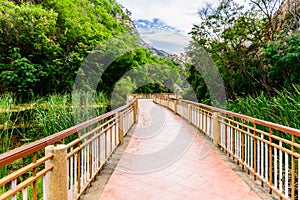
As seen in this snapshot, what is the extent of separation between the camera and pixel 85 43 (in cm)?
1507

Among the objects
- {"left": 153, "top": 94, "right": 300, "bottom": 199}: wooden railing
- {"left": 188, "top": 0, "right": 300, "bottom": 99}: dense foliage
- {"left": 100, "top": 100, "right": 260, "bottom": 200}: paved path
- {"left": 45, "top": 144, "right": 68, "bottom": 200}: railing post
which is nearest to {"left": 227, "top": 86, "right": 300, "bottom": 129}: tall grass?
{"left": 153, "top": 94, "right": 300, "bottom": 199}: wooden railing

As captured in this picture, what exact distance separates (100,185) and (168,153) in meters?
1.82

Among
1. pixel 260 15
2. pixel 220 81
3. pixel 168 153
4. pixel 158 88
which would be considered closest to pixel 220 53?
pixel 220 81

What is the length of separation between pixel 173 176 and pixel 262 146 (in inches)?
48.6

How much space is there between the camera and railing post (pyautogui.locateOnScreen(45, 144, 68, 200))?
1846 mm

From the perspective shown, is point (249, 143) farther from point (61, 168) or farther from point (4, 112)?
point (4, 112)

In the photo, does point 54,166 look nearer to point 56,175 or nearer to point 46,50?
point 56,175

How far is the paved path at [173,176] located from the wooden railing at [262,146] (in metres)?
0.28

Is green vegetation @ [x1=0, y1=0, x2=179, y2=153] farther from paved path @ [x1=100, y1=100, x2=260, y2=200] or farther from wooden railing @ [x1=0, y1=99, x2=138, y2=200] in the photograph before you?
wooden railing @ [x1=0, y1=99, x2=138, y2=200]

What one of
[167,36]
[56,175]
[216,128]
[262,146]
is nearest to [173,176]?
[262,146]

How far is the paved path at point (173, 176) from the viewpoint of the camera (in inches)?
109

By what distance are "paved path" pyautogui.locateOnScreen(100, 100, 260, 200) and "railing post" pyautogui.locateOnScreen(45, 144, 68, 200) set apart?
91 cm

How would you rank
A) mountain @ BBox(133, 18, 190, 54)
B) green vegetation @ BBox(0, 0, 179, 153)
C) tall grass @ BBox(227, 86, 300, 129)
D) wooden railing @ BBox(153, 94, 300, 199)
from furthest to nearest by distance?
mountain @ BBox(133, 18, 190, 54) < green vegetation @ BBox(0, 0, 179, 153) < tall grass @ BBox(227, 86, 300, 129) < wooden railing @ BBox(153, 94, 300, 199)

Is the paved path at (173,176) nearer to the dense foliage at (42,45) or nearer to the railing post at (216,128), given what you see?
the railing post at (216,128)
